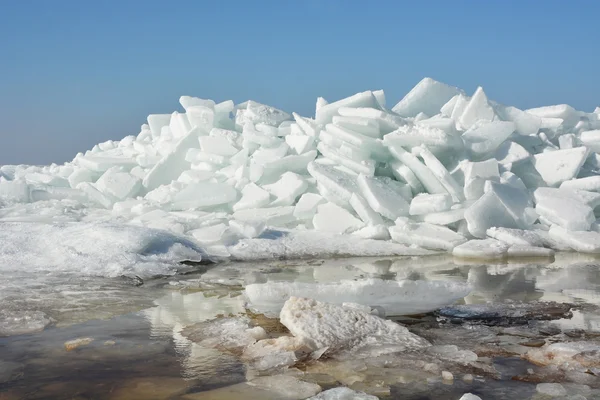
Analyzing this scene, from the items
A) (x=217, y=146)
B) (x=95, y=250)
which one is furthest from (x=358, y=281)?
(x=217, y=146)

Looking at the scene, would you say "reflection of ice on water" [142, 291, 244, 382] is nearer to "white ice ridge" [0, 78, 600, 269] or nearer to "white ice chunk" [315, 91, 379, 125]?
"white ice ridge" [0, 78, 600, 269]

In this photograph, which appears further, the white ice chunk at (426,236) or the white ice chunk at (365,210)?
the white ice chunk at (365,210)

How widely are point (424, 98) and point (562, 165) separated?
7.86 feet

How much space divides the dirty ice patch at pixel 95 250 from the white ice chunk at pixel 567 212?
3455 mm

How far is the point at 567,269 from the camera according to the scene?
4.87 m

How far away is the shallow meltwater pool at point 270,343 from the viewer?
214 centimetres


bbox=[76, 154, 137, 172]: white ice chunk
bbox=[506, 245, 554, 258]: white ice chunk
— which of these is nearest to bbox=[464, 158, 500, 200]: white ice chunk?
bbox=[506, 245, 554, 258]: white ice chunk

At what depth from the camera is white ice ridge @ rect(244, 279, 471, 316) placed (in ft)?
10.0

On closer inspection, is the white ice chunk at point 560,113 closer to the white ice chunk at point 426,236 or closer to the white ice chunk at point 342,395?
the white ice chunk at point 426,236

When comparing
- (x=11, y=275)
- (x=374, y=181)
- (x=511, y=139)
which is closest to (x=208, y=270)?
(x=11, y=275)

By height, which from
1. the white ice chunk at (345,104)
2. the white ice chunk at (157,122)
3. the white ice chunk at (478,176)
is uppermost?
the white ice chunk at (157,122)

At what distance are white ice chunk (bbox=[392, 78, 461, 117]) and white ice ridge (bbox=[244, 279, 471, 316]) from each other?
5.71 meters

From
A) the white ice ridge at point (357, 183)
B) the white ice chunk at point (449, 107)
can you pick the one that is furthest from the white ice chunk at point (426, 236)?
the white ice chunk at point (449, 107)

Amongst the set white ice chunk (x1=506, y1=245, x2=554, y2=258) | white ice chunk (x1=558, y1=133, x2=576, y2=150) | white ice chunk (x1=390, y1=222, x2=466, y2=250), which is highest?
white ice chunk (x1=558, y1=133, x2=576, y2=150)
